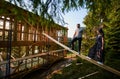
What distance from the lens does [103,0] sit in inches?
225

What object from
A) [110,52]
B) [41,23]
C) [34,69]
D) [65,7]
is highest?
[65,7]

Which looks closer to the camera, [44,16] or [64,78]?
[44,16]

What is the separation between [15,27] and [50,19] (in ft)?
28.8

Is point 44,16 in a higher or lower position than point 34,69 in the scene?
higher

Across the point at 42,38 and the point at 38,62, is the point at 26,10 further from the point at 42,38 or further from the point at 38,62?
the point at 42,38

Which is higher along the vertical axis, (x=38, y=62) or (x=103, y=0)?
(x=103, y=0)

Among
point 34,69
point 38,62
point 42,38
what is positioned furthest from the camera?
point 42,38

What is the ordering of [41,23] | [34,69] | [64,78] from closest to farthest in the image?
[41,23] < [64,78] < [34,69]

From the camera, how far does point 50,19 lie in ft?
17.8

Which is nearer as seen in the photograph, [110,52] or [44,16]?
[44,16]

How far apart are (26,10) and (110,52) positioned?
9.68 meters

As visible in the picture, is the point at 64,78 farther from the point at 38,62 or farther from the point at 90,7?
the point at 90,7

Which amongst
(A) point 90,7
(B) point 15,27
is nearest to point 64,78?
(B) point 15,27

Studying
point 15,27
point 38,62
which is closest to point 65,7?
point 15,27
